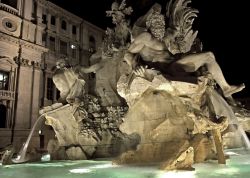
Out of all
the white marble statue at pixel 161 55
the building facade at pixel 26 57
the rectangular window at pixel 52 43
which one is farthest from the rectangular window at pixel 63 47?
the white marble statue at pixel 161 55

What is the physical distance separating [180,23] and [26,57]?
21982 mm

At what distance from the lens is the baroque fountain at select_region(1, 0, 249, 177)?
6.04 metres

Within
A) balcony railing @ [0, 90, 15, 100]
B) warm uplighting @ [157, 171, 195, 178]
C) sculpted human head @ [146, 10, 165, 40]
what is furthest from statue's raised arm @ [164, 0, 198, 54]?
balcony railing @ [0, 90, 15, 100]

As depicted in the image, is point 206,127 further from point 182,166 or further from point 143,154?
point 143,154

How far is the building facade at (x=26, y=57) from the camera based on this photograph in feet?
85.1

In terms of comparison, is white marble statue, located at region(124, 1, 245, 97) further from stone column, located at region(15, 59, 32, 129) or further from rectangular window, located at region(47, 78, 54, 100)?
rectangular window, located at region(47, 78, 54, 100)

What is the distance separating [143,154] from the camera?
260 inches

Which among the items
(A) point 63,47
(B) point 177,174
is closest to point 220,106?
(B) point 177,174

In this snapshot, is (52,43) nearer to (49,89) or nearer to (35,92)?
(49,89)

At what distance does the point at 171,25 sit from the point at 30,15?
911 inches

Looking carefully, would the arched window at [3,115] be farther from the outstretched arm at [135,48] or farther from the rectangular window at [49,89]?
the outstretched arm at [135,48]

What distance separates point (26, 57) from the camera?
92.4 ft

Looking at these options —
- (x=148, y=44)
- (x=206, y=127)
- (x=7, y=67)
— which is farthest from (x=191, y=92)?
(x=7, y=67)

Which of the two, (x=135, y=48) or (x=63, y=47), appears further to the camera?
(x=63, y=47)
